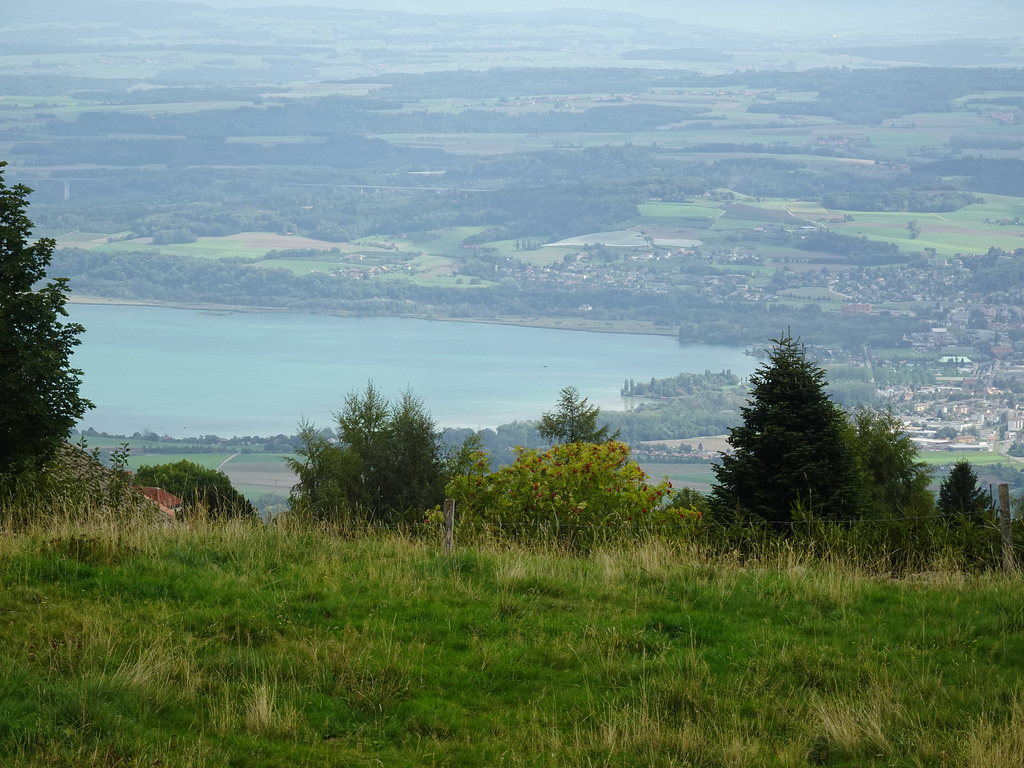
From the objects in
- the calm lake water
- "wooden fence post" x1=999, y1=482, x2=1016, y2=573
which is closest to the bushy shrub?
"wooden fence post" x1=999, y1=482, x2=1016, y2=573

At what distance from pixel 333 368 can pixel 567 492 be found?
151m

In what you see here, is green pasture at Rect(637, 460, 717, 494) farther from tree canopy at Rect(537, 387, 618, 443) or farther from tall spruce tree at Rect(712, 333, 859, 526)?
tall spruce tree at Rect(712, 333, 859, 526)

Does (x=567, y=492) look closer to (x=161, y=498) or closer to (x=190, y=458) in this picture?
(x=161, y=498)

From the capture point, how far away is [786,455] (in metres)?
15.7

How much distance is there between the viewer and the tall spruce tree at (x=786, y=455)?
1565 centimetres

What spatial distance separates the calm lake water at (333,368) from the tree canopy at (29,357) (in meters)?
103

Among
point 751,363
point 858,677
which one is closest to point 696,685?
point 858,677

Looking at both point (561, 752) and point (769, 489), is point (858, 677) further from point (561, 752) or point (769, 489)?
point (769, 489)

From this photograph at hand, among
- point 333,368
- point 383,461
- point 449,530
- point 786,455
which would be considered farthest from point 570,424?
point 333,368

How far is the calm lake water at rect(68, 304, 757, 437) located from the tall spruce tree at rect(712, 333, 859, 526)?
10469cm

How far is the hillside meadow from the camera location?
16.1ft

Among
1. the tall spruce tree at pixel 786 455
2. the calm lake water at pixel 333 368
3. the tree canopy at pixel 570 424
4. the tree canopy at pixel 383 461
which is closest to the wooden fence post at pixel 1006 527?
the tall spruce tree at pixel 786 455

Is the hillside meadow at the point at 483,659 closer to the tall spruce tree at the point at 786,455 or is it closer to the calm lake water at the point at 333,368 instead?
the tall spruce tree at the point at 786,455

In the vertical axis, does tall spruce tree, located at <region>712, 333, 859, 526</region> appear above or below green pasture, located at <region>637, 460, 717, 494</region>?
above
